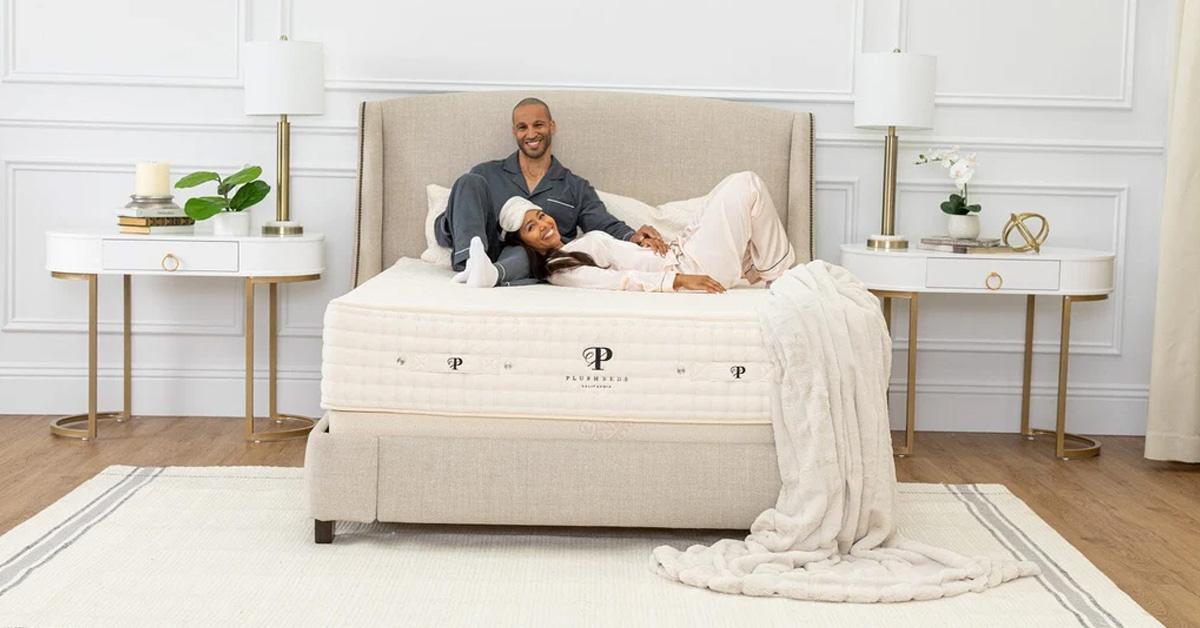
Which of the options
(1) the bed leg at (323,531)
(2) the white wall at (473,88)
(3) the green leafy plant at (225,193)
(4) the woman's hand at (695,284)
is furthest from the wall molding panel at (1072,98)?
(1) the bed leg at (323,531)

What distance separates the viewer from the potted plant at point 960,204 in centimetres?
433

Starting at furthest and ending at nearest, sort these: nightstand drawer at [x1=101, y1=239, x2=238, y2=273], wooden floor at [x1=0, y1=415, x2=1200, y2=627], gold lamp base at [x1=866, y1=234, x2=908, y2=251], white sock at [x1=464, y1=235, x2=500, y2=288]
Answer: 1. gold lamp base at [x1=866, y1=234, x2=908, y2=251]
2. nightstand drawer at [x1=101, y1=239, x2=238, y2=273]
3. white sock at [x1=464, y1=235, x2=500, y2=288]
4. wooden floor at [x1=0, y1=415, x2=1200, y2=627]

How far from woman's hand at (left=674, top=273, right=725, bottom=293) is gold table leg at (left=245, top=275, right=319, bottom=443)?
130 centimetres

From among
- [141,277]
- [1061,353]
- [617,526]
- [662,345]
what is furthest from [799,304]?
[141,277]

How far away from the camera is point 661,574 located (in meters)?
2.85

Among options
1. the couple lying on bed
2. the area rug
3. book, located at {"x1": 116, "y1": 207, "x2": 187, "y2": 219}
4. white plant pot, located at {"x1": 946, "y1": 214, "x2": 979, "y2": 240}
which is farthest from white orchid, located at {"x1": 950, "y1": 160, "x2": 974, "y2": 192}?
book, located at {"x1": 116, "y1": 207, "x2": 187, "y2": 219}

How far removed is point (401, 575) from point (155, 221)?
6.20 ft

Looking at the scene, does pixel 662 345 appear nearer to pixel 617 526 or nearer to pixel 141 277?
pixel 617 526

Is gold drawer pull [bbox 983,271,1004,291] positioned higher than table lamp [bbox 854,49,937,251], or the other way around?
table lamp [bbox 854,49,937,251]

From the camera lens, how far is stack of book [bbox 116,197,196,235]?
4.16 metres

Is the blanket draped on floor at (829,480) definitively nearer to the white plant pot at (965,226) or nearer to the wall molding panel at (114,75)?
the white plant pot at (965,226)

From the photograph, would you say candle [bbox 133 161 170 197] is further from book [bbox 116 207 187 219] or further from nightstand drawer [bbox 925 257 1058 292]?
nightstand drawer [bbox 925 257 1058 292]

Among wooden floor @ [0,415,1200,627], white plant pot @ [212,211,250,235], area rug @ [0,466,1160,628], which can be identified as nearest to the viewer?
area rug @ [0,466,1160,628]

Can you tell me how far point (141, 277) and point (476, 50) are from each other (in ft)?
4.63
